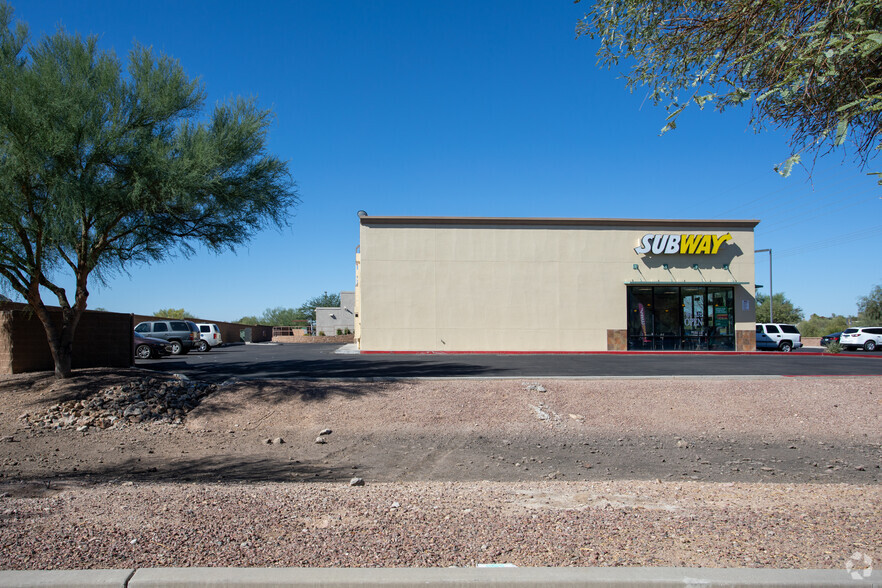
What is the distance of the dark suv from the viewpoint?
28.7 meters

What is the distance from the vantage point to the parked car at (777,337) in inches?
1297

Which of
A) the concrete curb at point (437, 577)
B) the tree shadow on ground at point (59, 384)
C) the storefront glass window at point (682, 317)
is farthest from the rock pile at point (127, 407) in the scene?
the storefront glass window at point (682, 317)

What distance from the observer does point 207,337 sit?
36562 mm

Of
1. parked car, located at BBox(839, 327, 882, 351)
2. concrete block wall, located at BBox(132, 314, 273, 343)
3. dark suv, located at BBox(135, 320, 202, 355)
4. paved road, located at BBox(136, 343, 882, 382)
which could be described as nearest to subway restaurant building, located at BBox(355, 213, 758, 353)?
paved road, located at BBox(136, 343, 882, 382)

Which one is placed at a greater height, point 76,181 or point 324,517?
point 76,181

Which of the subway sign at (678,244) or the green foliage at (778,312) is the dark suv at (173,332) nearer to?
the subway sign at (678,244)

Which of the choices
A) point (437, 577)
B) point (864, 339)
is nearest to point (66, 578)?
point (437, 577)

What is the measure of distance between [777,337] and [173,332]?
31460mm

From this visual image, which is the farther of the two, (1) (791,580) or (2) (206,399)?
(2) (206,399)

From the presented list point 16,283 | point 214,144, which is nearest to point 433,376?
point 214,144

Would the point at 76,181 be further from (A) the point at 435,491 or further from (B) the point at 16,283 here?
(A) the point at 435,491

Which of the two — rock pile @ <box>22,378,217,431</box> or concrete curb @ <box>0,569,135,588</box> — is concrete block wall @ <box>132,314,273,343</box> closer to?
rock pile @ <box>22,378,217,431</box>

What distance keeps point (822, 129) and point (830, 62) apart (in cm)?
133

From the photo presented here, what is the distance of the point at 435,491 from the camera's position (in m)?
6.74
